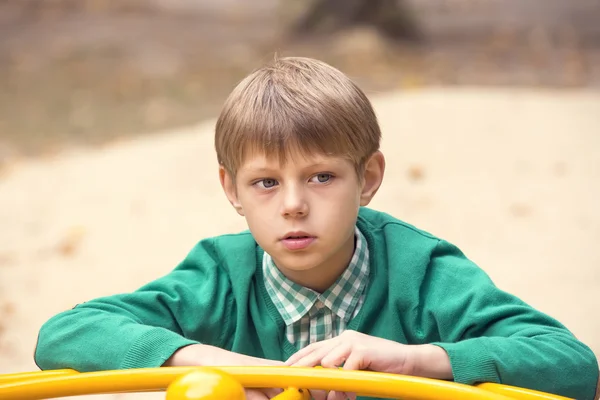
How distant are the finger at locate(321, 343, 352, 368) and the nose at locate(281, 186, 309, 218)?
242 millimetres

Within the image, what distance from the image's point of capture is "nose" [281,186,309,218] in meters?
1.56

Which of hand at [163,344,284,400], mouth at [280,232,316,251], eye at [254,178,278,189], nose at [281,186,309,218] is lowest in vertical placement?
hand at [163,344,284,400]

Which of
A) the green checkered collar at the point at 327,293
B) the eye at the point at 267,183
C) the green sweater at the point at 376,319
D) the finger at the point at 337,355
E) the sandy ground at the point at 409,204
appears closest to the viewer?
the finger at the point at 337,355

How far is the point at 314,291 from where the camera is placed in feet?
5.84

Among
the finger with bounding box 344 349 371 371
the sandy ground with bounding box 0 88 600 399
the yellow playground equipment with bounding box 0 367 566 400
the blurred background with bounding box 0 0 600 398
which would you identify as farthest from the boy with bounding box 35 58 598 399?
the sandy ground with bounding box 0 88 600 399

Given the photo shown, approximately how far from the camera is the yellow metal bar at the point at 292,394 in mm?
1298

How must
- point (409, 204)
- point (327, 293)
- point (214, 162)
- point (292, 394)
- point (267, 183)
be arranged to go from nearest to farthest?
1. point (292, 394)
2. point (267, 183)
3. point (327, 293)
4. point (409, 204)
5. point (214, 162)

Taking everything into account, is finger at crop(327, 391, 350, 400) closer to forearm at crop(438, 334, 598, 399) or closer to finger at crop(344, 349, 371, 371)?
finger at crop(344, 349, 371, 371)

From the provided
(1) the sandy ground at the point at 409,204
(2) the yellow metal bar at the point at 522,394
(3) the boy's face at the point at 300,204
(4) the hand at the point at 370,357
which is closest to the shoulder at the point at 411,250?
(3) the boy's face at the point at 300,204

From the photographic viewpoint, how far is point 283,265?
5.67 feet

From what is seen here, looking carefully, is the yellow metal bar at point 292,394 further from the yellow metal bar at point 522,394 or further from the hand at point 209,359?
the yellow metal bar at point 522,394

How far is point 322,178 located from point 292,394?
463mm

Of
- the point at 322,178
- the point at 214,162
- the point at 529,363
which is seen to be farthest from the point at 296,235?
the point at 214,162

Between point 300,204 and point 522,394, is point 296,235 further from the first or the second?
point 522,394
